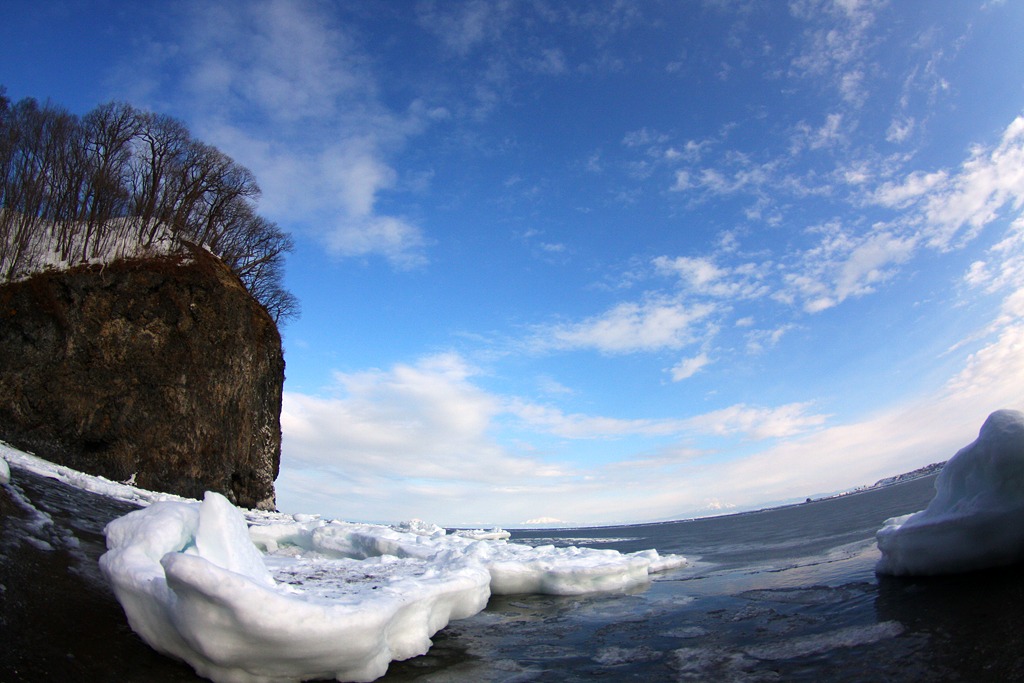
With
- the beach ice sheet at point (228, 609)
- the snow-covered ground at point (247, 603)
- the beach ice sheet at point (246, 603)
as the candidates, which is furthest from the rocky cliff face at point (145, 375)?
the beach ice sheet at point (228, 609)

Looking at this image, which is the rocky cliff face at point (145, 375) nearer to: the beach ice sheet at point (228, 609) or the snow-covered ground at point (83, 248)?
the snow-covered ground at point (83, 248)

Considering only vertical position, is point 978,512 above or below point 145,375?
below

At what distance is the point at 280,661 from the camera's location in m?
4.81

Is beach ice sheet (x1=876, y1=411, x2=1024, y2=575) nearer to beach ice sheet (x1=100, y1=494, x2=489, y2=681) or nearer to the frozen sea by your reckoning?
the frozen sea

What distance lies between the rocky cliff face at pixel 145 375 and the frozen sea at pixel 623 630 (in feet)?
28.4

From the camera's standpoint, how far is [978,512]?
7723 millimetres

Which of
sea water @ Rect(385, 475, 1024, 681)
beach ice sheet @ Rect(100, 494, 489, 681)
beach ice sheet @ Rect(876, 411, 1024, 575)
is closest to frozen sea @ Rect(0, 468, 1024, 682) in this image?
sea water @ Rect(385, 475, 1024, 681)

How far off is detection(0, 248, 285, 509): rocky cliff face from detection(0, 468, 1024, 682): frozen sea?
865 centimetres

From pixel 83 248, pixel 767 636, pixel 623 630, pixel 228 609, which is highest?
pixel 83 248

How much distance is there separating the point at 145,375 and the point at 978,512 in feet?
75.3

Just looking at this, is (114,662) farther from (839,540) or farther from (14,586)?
(839,540)

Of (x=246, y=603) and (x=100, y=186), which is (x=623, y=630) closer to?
(x=246, y=603)

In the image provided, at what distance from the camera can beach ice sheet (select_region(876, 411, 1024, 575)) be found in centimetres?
760

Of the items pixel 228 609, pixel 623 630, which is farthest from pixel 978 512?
pixel 228 609
